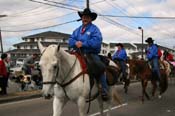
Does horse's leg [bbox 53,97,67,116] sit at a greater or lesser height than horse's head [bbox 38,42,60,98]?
lesser

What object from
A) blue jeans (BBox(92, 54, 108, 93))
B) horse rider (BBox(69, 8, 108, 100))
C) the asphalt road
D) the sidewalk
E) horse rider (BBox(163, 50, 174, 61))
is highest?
horse rider (BBox(69, 8, 108, 100))

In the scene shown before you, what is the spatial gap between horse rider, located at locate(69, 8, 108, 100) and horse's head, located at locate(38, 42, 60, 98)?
1315 millimetres

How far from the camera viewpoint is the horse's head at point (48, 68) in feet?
23.1

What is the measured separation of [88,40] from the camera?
8570 mm

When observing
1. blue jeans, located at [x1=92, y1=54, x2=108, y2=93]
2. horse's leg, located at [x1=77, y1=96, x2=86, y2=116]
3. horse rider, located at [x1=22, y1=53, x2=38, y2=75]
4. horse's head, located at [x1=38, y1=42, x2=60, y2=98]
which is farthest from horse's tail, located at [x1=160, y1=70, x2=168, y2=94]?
horse's head, located at [x1=38, y1=42, x2=60, y2=98]

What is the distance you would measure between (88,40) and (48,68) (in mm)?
1714

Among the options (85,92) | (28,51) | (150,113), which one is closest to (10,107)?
(150,113)

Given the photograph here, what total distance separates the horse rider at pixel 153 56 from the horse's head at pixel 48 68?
1103cm

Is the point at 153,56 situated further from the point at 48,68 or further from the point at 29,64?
the point at 48,68

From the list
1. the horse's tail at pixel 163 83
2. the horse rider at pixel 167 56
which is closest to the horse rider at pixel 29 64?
the horse's tail at pixel 163 83

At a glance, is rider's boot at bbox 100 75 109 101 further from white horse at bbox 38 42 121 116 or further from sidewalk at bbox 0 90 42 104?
sidewalk at bbox 0 90 42 104

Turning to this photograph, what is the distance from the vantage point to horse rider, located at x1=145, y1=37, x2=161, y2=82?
17969mm

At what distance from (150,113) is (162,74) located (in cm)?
607

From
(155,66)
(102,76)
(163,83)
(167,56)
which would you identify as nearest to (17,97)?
(155,66)
